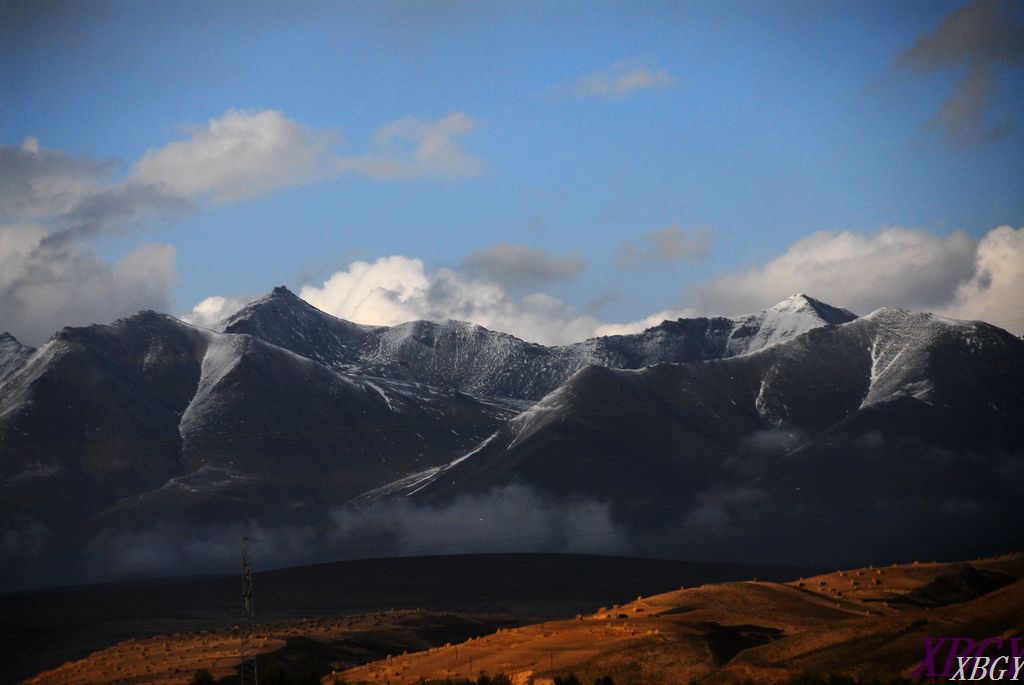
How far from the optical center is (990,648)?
326 feet

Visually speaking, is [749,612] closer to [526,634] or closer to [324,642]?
[526,634]

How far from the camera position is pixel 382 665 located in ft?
484

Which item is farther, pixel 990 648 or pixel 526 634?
pixel 526 634

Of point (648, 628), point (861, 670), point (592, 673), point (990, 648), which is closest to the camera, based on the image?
point (990, 648)

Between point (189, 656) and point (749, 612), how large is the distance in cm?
6030

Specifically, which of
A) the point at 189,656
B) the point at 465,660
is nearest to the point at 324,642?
the point at 189,656

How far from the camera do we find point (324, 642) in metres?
178

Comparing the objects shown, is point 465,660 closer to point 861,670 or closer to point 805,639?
point 805,639

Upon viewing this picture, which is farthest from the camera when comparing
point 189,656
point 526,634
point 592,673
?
point 189,656

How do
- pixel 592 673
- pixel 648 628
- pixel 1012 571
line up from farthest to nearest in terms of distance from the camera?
pixel 1012 571 < pixel 648 628 < pixel 592 673

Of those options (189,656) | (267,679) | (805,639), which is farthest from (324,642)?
(805,639)

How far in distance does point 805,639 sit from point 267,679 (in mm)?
40659

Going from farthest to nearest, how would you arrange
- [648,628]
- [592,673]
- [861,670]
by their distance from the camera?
[648,628] < [592,673] < [861,670]

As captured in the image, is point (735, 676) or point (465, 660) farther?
point (465, 660)
